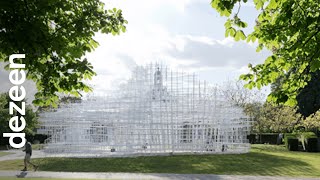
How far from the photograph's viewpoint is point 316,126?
41.9 m

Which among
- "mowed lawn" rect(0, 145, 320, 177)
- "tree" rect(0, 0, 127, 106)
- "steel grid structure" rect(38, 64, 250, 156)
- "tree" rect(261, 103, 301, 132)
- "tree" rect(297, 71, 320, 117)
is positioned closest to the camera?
"tree" rect(0, 0, 127, 106)

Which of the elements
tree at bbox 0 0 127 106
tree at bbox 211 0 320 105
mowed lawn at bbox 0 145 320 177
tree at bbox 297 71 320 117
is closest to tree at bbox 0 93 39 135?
mowed lawn at bbox 0 145 320 177

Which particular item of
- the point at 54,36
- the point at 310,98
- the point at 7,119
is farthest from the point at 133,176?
the point at 310,98

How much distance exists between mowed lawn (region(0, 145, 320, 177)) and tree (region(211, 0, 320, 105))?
36.8 feet

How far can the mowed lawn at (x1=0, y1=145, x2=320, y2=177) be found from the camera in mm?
20067

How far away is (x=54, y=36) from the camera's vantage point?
8555mm

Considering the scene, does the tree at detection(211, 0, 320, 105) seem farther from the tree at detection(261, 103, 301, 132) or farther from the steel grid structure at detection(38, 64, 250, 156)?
the tree at detection(261, 103, 301, 132)

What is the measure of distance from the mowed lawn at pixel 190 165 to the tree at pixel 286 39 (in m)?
11.2

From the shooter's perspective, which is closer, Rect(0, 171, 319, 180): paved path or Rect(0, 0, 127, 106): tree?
Rect(0, 0, 127, 106): tree

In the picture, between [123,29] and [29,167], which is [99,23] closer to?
[123,29]

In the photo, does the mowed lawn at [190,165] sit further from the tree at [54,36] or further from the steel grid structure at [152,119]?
the tree at [54,36]

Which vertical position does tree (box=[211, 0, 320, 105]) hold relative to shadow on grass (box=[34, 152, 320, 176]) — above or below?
above

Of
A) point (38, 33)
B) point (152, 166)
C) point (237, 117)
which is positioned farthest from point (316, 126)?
point (38, 33)

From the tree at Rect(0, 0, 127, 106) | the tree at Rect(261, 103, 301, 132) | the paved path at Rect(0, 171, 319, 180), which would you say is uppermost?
the tree at Rect(0, 0, 127, 106)
